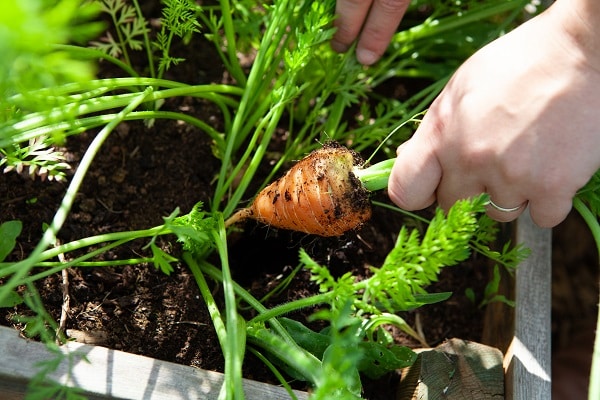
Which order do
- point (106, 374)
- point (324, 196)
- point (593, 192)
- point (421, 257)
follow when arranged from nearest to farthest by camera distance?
1. point (421, 257)
2. point (106, 374)
3. point (593, 192)
4. point (324, 196)

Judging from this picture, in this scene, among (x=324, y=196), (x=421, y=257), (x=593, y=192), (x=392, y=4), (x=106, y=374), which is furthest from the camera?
(x=392, y=4)

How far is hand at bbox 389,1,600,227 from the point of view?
1.03 metres

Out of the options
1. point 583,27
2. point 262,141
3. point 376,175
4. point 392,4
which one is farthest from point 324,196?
point 583,27

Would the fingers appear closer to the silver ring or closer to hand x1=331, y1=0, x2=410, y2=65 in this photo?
hand x1=331, y1=0, x2=410, y2=65

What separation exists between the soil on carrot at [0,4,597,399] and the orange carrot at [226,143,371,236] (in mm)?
89

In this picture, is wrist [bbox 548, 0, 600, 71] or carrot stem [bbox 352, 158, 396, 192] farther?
carrot stem [bbox 352, 158, 396, 192]

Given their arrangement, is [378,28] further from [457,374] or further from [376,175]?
[457,374]

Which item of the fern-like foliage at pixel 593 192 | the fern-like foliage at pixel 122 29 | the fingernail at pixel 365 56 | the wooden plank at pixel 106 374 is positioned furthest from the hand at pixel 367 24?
the wooden plank at pixel 106 374

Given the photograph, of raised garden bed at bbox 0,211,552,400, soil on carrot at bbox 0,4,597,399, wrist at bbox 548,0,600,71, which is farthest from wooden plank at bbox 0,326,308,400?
wrist at bbox 548,0,600,71

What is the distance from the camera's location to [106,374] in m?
1.12

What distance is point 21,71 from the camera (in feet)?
3.04

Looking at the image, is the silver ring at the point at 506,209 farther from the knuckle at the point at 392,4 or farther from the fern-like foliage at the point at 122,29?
the fern-like foliage at the point at 122,29

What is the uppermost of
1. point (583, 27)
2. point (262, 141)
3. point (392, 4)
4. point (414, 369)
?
Answer: point (583, 27)

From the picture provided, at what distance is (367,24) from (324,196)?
0.43m
